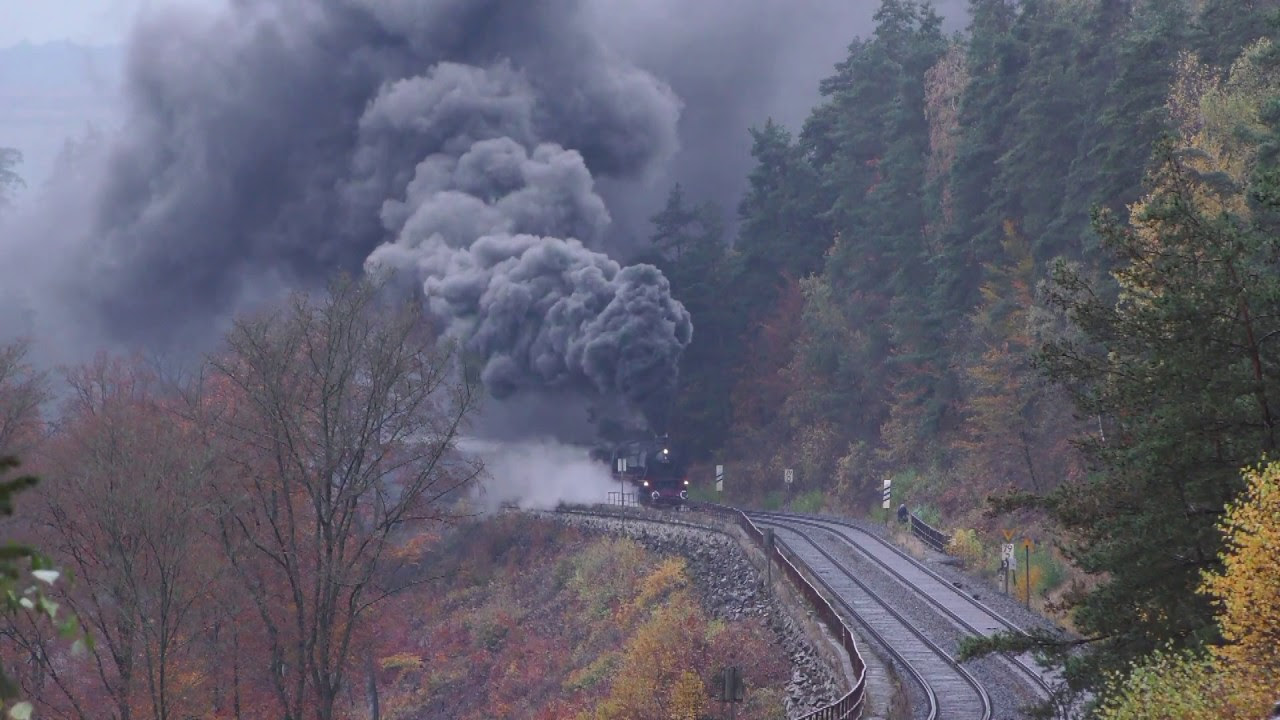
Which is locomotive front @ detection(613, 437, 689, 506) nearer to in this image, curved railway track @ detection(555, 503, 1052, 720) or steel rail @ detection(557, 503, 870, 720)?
curved railway track @ detection(555, 503, 1052, 720)

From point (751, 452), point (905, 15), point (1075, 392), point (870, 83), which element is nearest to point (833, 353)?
point (751, 452)

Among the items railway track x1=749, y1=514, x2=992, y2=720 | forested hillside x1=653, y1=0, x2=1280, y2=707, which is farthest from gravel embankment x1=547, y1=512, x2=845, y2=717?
forested hillside x1=653, y1=0, x2=1280, y2=707

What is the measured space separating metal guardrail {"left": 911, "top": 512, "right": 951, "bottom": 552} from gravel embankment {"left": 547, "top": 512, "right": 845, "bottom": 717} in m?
6.11

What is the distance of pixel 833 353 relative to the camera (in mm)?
57438

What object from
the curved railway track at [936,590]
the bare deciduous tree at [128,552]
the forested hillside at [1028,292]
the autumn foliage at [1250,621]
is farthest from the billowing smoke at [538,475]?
the autumn foliage at [1250,621]

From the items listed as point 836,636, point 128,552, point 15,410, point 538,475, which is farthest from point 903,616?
point 538,475

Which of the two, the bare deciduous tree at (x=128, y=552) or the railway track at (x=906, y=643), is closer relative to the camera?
the railway track at (x=906, y=643)

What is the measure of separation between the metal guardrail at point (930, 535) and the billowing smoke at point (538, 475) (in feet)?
40.0

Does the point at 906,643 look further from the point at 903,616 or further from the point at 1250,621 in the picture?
the point at 1250,621

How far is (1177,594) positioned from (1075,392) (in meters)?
2.62

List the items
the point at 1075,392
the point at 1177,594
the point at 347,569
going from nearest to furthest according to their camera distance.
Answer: the point at 1177,594, the point at 1075,392, the point at 347,569

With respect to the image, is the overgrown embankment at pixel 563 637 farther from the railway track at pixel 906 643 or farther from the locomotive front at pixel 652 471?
the locomotive front at pixel 652 471

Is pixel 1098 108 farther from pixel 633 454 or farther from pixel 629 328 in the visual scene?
pixel 633 454

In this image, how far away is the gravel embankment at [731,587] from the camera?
2389 centimetres
